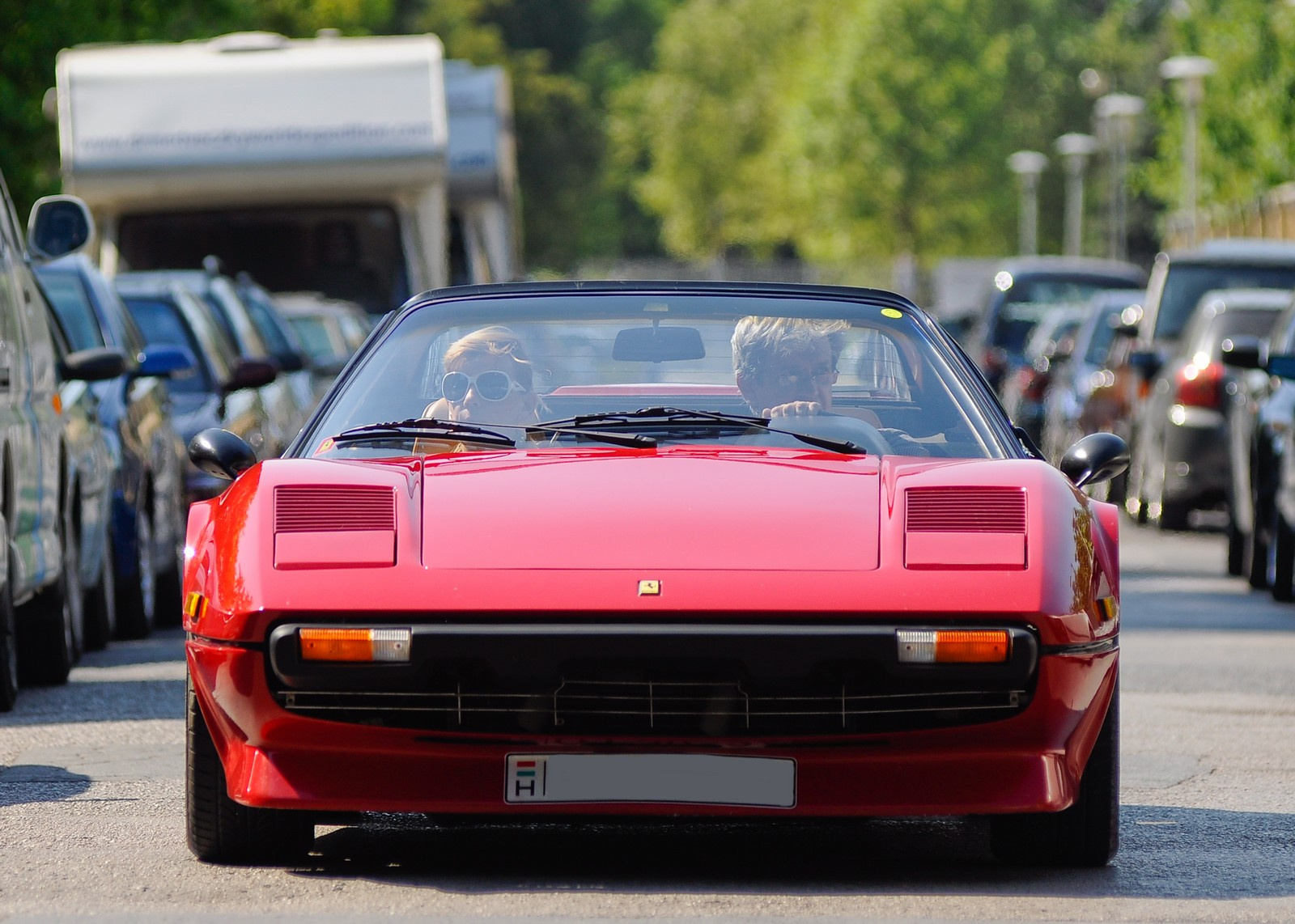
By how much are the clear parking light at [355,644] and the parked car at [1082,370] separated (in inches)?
690

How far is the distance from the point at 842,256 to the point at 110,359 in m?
78.9

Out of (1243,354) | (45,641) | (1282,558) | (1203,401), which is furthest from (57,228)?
(1203,401)

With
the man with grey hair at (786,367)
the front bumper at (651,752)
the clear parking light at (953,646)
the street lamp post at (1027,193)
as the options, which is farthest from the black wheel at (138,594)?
the street lamp post at (1027,193)

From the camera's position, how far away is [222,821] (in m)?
6.27

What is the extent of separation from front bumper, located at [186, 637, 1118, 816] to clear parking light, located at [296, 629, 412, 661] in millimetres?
129

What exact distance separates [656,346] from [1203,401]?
491 inches

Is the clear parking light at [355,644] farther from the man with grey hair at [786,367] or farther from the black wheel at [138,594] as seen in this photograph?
the black wheel at [138,594]

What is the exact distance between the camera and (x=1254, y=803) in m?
7.62

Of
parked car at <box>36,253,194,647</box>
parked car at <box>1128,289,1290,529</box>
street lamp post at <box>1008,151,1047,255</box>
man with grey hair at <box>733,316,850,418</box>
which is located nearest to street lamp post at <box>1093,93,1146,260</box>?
street lamp post at <box>1008,151,1047,255</box>

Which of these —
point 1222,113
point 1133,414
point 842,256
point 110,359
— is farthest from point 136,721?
point 842,256

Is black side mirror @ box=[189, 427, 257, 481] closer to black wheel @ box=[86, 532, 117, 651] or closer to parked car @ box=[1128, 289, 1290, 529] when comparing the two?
black wheel @ box=[86, 532, 117, 651]

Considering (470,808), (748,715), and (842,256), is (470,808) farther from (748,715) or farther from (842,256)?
(842,256)

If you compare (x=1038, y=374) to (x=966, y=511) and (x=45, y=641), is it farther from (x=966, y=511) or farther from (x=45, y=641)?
(x=966, y=511)

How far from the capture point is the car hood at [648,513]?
5906mm
